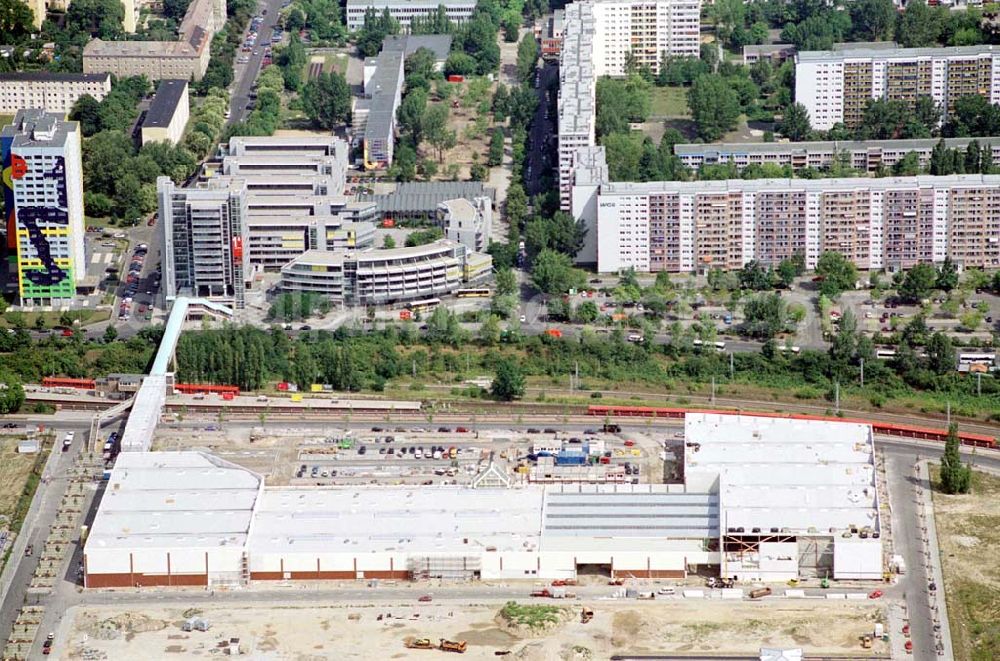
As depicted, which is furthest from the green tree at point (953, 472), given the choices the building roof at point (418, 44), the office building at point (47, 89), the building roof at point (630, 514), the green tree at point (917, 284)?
the office building at point (47, 89)

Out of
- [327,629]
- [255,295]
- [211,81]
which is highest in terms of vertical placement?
[211,81]

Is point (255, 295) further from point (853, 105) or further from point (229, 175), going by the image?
point (853, 105)

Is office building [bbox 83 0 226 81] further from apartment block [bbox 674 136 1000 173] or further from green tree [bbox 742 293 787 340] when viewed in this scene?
green tree [bbox 742 293 787 340]

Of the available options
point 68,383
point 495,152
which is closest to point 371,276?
point 68,383

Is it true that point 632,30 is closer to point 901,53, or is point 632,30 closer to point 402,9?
point 402,9

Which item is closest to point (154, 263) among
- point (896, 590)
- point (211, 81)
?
point (211, 81)

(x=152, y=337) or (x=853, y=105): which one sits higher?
(x=853, y=105)
